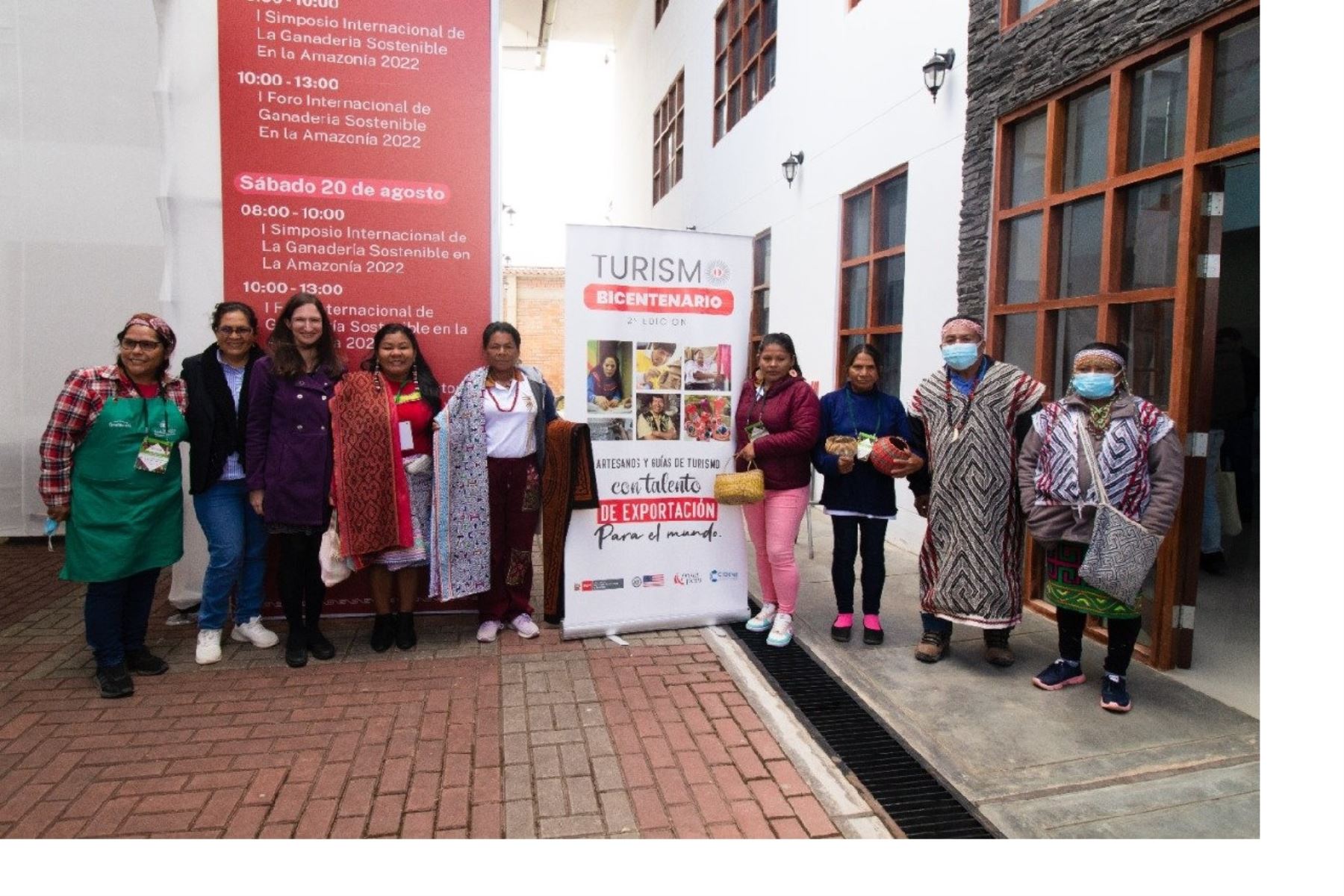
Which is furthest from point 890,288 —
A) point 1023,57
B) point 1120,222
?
point 1120,222

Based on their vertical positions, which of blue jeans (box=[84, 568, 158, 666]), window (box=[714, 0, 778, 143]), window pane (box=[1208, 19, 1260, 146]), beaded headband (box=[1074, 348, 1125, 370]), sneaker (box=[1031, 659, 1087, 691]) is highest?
window (box=[714, 0, 778, 143])

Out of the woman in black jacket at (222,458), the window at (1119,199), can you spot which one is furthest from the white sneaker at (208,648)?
the window at (1119,199)

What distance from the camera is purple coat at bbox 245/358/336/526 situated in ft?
13.1

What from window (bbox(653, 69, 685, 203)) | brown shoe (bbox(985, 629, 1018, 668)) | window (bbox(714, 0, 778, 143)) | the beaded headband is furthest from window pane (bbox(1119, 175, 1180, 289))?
window (bbox(653, 69, 685, 203))

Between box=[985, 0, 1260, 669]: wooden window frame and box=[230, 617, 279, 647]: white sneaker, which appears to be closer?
box=[985, 0, 1260, 669]: wooden window frame

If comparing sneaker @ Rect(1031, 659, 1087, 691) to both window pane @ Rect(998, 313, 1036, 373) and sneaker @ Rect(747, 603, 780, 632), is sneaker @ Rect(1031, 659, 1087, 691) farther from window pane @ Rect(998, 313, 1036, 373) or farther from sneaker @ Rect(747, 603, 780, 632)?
window pane @ Rect(998, 313, 1036, 373)

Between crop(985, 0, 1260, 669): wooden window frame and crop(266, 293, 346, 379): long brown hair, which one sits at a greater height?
crop(985, 0, 1260, 669): wooden window frame

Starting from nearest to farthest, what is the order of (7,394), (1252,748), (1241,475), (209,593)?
(1252,748)
(209,593)
(1241,475)
(7,394)

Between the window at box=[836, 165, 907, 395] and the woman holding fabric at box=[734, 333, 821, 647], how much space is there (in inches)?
96.5

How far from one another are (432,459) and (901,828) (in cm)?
277

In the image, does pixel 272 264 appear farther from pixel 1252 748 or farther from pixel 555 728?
pixel 1252 748

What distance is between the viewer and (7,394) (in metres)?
6.69

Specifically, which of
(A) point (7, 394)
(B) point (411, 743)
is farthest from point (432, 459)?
(A) point (7, 394)

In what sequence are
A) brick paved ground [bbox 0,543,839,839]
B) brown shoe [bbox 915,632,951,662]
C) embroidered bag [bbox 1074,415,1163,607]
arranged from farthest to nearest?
brown shoe [bbox 915,632,951,662] → embroidered bag [bbox 1074,415,1163,607] → brick paved ground [bbox 0,543,839,839]
